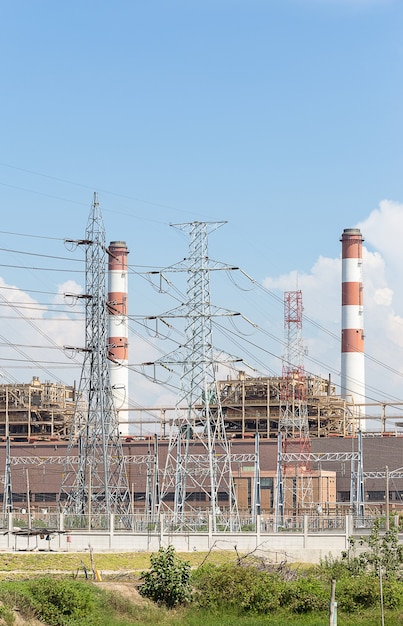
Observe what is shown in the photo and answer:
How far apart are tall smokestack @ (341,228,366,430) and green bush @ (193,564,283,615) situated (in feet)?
185

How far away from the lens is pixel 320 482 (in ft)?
269

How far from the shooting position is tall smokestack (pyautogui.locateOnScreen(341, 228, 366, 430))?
307 ft

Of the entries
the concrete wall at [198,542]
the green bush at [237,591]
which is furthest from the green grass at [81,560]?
the green bush at [237,591]

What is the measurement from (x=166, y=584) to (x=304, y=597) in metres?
4.15

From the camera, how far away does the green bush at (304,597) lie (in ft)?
113

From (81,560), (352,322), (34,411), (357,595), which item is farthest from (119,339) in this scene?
(357,595)

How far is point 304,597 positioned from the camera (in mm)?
34719

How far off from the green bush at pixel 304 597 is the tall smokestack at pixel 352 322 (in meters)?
56.8

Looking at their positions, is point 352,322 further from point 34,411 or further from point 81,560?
point 81,560

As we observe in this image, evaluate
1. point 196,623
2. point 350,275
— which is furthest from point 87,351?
point 350,275

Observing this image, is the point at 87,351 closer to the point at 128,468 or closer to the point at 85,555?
the point at 85,555

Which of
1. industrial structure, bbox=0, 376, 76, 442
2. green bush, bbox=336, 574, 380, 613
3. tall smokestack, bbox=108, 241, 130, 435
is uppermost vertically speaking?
tall smokestack, bbox=108, 241, 130, 435

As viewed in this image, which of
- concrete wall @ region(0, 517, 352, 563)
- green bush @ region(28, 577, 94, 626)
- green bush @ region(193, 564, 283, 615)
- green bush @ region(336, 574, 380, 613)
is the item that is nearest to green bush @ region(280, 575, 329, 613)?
green bush @ region(193, 564, 283, 615)

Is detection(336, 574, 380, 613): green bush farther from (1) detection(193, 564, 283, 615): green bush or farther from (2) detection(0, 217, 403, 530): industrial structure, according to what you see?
(2) detection(0, 217, 403, 530): industrial structure
